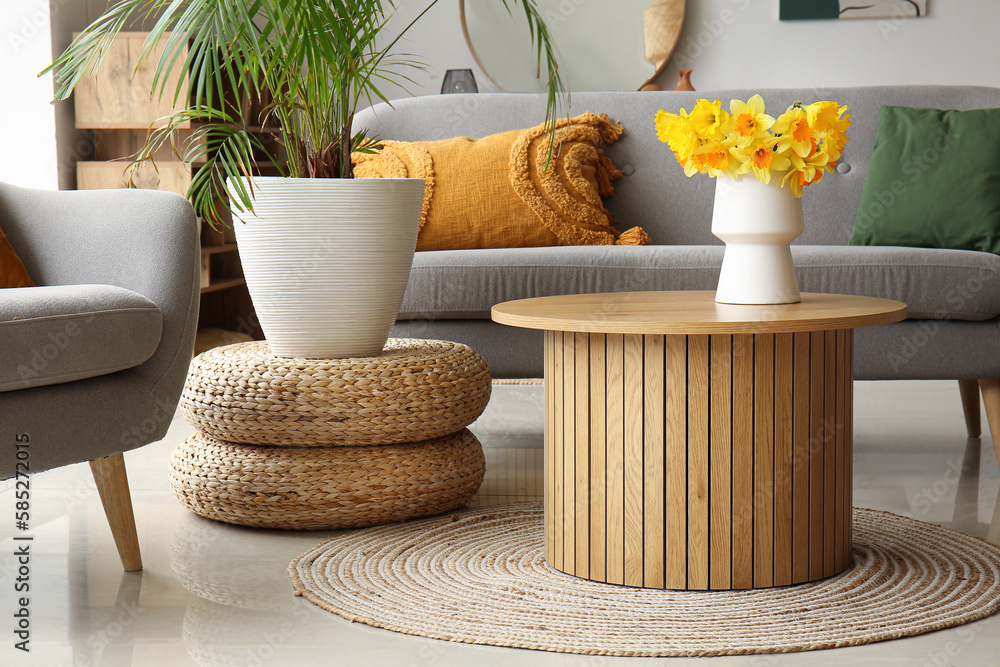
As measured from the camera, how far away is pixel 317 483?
6.29 feet

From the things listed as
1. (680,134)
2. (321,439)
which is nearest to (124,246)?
(321,439)

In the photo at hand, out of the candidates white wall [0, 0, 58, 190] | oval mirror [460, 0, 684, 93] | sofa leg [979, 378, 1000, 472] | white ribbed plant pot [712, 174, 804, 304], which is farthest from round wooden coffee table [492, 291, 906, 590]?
oval mirror [460, 0, 684, 93]

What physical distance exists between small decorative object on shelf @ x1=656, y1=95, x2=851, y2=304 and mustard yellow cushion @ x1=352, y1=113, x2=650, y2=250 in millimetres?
1068

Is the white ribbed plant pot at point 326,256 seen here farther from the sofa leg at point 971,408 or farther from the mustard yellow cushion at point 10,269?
the sofa leg at point 971,408

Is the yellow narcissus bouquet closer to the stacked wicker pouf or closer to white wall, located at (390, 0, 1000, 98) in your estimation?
the stacked wicker pouf

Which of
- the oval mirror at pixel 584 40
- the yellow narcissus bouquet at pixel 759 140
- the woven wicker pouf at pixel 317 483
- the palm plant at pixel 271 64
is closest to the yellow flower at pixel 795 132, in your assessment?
Result: the yellow narcissus bouquet at pixel 759 140

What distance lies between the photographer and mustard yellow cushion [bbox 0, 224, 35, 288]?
1865 millimetres

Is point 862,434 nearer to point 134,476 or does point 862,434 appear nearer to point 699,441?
Result: point 699,441

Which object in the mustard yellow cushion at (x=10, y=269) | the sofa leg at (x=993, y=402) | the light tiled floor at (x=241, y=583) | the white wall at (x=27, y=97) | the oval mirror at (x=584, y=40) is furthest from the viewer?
the oval mirror at (x=584, y=40)

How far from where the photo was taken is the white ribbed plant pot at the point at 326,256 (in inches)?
76.4

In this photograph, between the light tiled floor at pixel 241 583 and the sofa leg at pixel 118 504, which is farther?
the sofa leg at pixel 118 504

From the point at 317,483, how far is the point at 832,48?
11.6ft

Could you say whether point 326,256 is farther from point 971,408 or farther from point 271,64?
point 971,408

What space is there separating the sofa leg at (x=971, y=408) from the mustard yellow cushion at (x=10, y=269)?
2.40 metres
